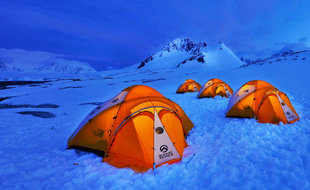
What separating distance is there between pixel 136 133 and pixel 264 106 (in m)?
6.25

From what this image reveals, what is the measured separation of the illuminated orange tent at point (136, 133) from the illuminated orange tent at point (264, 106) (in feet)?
14.2

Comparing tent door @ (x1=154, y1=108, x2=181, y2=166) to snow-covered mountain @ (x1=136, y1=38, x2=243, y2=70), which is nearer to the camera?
tent door @ (x1=154, y1=108, x2=181, y2=166)

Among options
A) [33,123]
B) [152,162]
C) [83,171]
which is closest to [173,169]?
[152,162]

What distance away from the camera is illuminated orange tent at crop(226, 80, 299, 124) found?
6.68m

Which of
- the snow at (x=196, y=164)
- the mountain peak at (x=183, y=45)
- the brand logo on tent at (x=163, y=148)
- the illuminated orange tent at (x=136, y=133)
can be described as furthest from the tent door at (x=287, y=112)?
the mountain peak at (x=183, y=45)

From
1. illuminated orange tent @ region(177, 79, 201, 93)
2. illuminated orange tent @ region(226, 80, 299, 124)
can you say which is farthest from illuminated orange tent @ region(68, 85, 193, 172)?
illuminated orange tent @ region(177, 79, 201, 93)

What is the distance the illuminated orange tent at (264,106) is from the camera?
668 cm

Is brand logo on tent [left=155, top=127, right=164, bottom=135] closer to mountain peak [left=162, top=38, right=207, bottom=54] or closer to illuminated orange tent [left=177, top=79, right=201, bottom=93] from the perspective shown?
illuminated orange tent [left=177, top=79, right=201, bottom=93]

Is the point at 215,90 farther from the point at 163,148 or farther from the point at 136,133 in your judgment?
the point at 136,133

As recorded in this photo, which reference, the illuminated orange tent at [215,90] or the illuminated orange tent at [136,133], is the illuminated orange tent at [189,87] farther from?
the illuminated orange tent at [136,133]

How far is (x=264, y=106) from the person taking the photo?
6941 millimetres

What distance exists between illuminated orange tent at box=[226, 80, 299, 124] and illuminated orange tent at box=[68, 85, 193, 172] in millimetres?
4331

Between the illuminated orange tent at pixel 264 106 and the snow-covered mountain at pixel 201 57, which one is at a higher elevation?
the snow-covered mountain at pixel 201 57

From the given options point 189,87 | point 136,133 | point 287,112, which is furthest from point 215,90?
point 136,133
